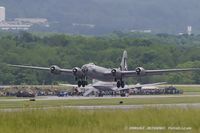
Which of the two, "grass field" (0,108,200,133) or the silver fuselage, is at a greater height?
the silver fuselage

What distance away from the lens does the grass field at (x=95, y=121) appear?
50.5 m

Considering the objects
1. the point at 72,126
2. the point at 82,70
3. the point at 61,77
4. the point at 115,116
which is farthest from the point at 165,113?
the point at 61,77

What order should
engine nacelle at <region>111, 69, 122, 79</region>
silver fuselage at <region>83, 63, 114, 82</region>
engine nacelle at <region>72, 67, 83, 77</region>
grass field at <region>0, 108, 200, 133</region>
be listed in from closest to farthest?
grass field at <region>0, 108, 200, 133</region> < engine nacelle at <region>72, 67, 83, 77</region> < silver fuselage at <region>83, 63, 114, 82</region> < engine nacelle at <region>111, 69, 122, 79</region>

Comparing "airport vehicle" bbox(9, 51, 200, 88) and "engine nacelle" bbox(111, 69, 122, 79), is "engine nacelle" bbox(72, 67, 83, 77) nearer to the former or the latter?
"airport vehicle" bbox(9, 51, 200, 88)

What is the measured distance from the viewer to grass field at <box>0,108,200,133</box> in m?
50.5

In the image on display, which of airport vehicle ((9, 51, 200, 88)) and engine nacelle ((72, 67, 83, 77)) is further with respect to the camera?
airport vehicle ((9, 51, 200, 88))

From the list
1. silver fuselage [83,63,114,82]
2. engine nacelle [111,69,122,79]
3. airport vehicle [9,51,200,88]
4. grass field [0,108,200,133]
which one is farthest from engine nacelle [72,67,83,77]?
grass field [0,108,200,133]

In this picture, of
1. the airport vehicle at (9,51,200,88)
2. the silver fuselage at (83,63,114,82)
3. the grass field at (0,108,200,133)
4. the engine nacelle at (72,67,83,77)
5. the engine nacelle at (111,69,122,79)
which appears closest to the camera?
the grass field at (0,108,200,133)

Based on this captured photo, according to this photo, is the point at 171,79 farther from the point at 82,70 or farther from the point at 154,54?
the point at 82,70

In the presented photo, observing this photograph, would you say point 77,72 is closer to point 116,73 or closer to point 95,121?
point 116,73

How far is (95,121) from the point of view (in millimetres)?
54875

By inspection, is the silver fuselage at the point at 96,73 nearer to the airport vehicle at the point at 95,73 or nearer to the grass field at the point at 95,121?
the airport vehicle at the point at 95,73

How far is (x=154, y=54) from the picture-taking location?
195375 mm

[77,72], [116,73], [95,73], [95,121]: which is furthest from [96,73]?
[95,121]
